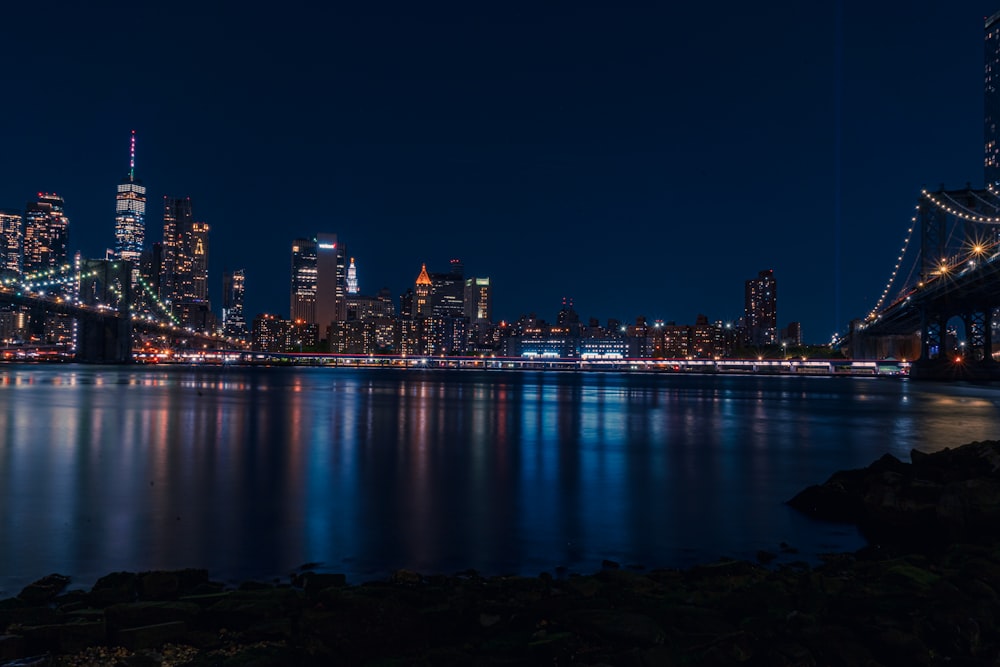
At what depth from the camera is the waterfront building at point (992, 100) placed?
468 ft

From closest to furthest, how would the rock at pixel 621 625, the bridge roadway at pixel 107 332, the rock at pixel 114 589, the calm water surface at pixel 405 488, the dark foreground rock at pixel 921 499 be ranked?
the rock at pixel 621 625 → the rock at pixel 114 589 → the calm water surface at pixel 405 488 → the dark foreground rock at pixel 921 499 → the bridge roadway at pixel 107 332

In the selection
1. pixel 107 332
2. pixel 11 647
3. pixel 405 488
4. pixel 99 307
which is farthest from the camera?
pixel 107 332

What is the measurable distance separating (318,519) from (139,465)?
331 inches

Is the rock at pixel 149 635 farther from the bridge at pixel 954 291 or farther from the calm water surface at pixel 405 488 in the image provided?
the bridge at pixel 954 291

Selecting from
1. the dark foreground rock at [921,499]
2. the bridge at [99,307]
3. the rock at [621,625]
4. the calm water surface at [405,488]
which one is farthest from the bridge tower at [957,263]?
the bridge at [99,307]

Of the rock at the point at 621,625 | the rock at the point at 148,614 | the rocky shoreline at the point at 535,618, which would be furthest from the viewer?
the rock at the point at 148,614

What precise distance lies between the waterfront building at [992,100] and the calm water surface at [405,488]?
437ft

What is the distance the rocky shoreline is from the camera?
575 centimetres

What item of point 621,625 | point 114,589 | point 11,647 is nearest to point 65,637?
point 11,647

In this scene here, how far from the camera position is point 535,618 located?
6652 millimetres

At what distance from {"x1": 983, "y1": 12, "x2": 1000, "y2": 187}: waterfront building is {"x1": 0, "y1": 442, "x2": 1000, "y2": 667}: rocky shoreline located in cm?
15772

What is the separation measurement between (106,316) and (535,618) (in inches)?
5176

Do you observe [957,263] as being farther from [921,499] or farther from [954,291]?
[921,499]

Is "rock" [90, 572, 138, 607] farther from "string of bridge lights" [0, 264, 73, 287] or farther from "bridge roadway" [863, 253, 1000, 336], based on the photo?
"string of bridge lights" [0, 264, 73, 287]
